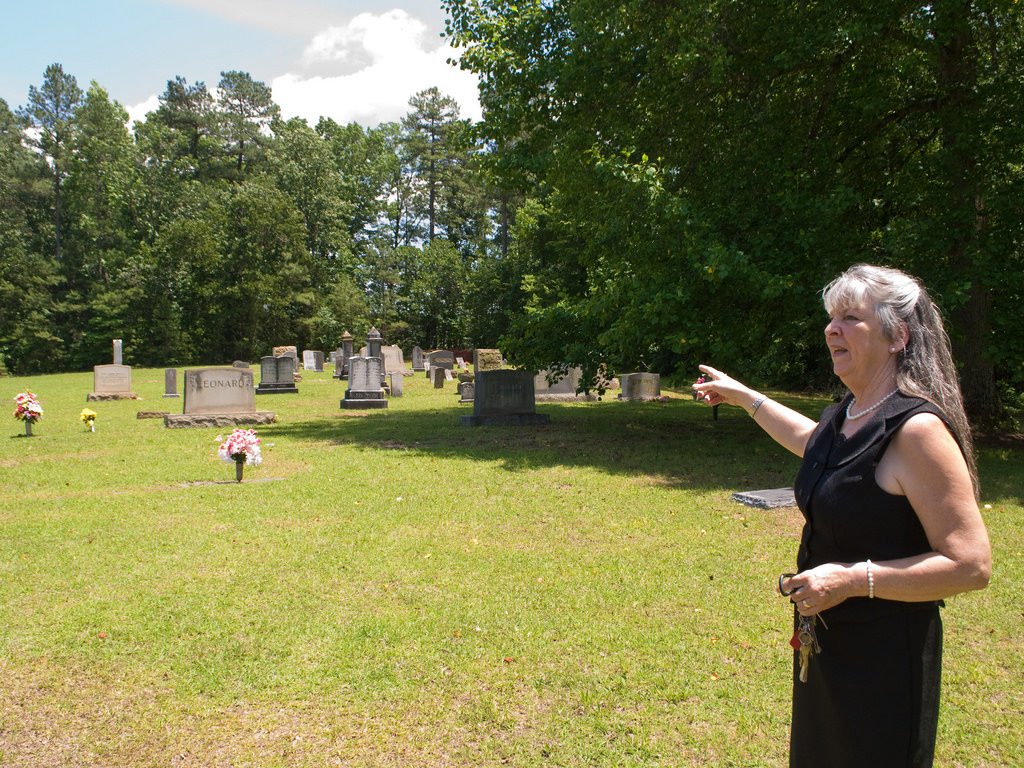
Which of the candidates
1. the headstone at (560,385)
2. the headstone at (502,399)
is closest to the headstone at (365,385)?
the headstone at (560,385)

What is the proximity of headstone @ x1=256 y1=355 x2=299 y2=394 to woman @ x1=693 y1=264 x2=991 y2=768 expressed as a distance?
24.4 metres

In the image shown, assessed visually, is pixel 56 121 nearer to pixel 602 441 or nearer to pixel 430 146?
pixel 430 146

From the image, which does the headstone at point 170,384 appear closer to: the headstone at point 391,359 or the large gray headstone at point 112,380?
the large gray headstone at point 112,380

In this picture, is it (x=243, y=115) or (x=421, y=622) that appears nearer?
(x=421, y=622)

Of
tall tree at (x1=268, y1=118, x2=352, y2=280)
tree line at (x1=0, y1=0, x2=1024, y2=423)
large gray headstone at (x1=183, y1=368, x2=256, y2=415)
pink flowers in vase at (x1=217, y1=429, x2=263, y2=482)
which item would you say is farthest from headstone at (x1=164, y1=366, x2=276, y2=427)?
tall tree at (x1=268, y1=118, x2=352, y2=280)

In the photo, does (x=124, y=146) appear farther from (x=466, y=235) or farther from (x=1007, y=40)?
(x=1007, y=40)

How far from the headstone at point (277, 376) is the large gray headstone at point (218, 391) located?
Answer: 854cm

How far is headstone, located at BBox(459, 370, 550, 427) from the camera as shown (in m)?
16.3

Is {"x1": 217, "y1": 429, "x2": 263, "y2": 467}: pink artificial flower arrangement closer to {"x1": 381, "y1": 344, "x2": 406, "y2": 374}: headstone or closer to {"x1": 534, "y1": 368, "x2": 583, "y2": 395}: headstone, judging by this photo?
{"x1": 534, "y1": 368, "x2": 583, "y2": 395}: headstone

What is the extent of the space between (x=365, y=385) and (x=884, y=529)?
19.6 meters

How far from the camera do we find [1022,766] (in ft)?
11.9

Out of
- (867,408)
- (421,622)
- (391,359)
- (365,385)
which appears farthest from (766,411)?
(391,359)

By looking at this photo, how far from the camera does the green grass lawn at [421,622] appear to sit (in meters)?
3.91

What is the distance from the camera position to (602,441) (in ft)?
46.1
